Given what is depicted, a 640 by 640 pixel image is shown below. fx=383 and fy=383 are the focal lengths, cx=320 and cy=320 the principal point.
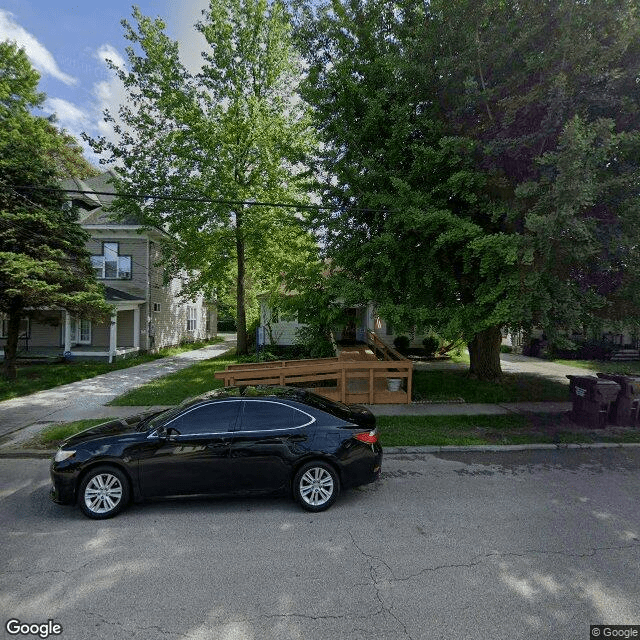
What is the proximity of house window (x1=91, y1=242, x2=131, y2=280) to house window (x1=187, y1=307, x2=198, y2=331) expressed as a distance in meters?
8.35

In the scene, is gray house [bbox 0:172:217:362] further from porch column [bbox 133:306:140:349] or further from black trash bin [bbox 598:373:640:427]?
black trash bin [bbox 598:373:640:427]

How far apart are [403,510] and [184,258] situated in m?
17.6

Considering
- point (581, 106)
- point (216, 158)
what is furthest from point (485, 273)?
point (216, 158)

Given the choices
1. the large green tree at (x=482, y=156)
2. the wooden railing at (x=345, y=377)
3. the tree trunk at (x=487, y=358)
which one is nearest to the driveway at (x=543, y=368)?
the tree trunk at (x=487, y=358)

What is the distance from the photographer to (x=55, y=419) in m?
8.93

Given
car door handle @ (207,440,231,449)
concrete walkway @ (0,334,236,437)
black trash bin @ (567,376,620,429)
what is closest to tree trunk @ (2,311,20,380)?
concrete walkway @ (0,334,236,437)

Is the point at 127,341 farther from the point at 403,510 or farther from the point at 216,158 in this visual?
the point at 403,510

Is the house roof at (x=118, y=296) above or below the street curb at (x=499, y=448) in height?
above

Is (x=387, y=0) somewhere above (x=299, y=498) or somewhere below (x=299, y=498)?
above

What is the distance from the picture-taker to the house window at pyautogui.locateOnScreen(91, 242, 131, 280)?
21.6 metres

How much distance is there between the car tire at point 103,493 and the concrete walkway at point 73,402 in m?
4.73

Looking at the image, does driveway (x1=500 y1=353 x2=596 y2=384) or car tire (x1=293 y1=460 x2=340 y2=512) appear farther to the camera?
driveway (x1=500 y1=353 x2=596 y2=384)

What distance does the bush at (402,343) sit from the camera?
21.0m

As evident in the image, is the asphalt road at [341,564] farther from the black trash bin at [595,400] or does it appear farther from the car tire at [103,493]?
the black trash bin at [595,400]
